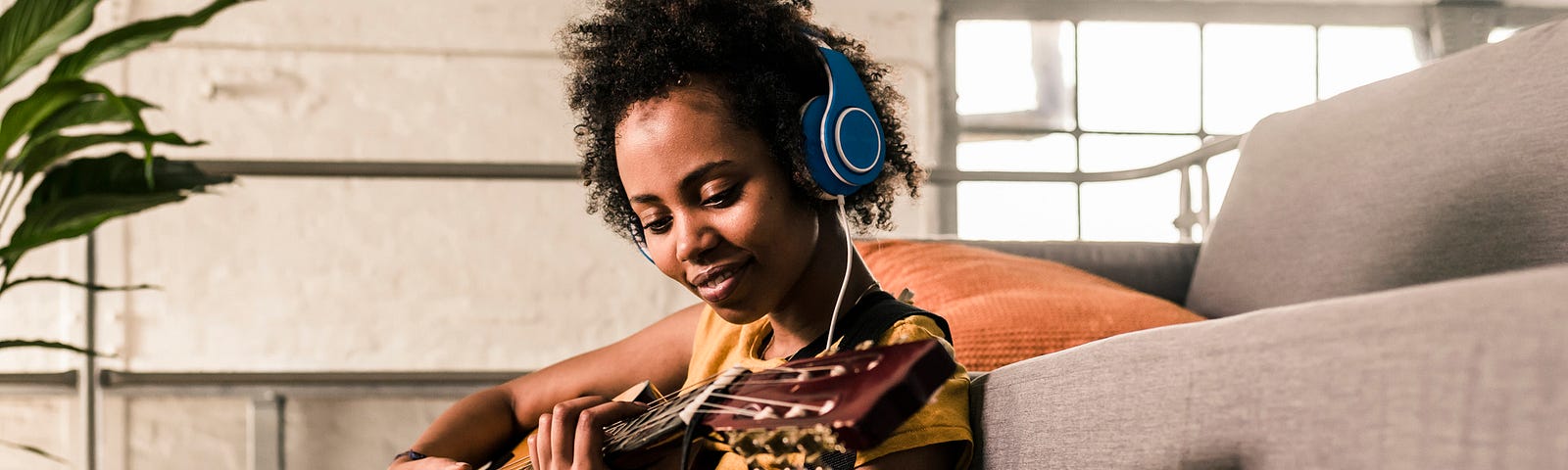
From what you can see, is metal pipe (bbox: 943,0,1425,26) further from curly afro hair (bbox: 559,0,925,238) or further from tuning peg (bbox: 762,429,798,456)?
tuning peg (bbox: 762,429,798,456)

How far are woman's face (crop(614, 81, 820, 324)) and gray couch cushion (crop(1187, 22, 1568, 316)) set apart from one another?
0.57 meters

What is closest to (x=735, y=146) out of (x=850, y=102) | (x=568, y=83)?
(x=850, y=102)

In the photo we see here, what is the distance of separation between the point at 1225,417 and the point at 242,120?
3.78 m

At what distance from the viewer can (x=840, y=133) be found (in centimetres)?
75

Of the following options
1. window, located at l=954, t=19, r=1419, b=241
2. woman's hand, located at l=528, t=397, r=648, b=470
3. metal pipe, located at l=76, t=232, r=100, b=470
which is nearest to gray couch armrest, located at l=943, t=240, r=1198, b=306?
woman's hand, located at l=528, t=397, r=648, b=470

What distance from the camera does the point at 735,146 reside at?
75cm

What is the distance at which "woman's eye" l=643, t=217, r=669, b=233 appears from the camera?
2.58 feet

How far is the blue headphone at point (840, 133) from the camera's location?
751mm

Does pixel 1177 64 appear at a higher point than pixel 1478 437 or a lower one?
higher

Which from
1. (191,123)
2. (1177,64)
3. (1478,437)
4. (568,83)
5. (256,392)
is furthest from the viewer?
(1177,64)

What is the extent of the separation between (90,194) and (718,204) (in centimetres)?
106

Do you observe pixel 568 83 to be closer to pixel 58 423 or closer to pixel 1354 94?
pixel 1354 94

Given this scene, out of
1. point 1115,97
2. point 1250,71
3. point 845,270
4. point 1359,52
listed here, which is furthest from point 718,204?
point 1359,52

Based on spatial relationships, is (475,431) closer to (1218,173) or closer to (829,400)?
(829,400)
